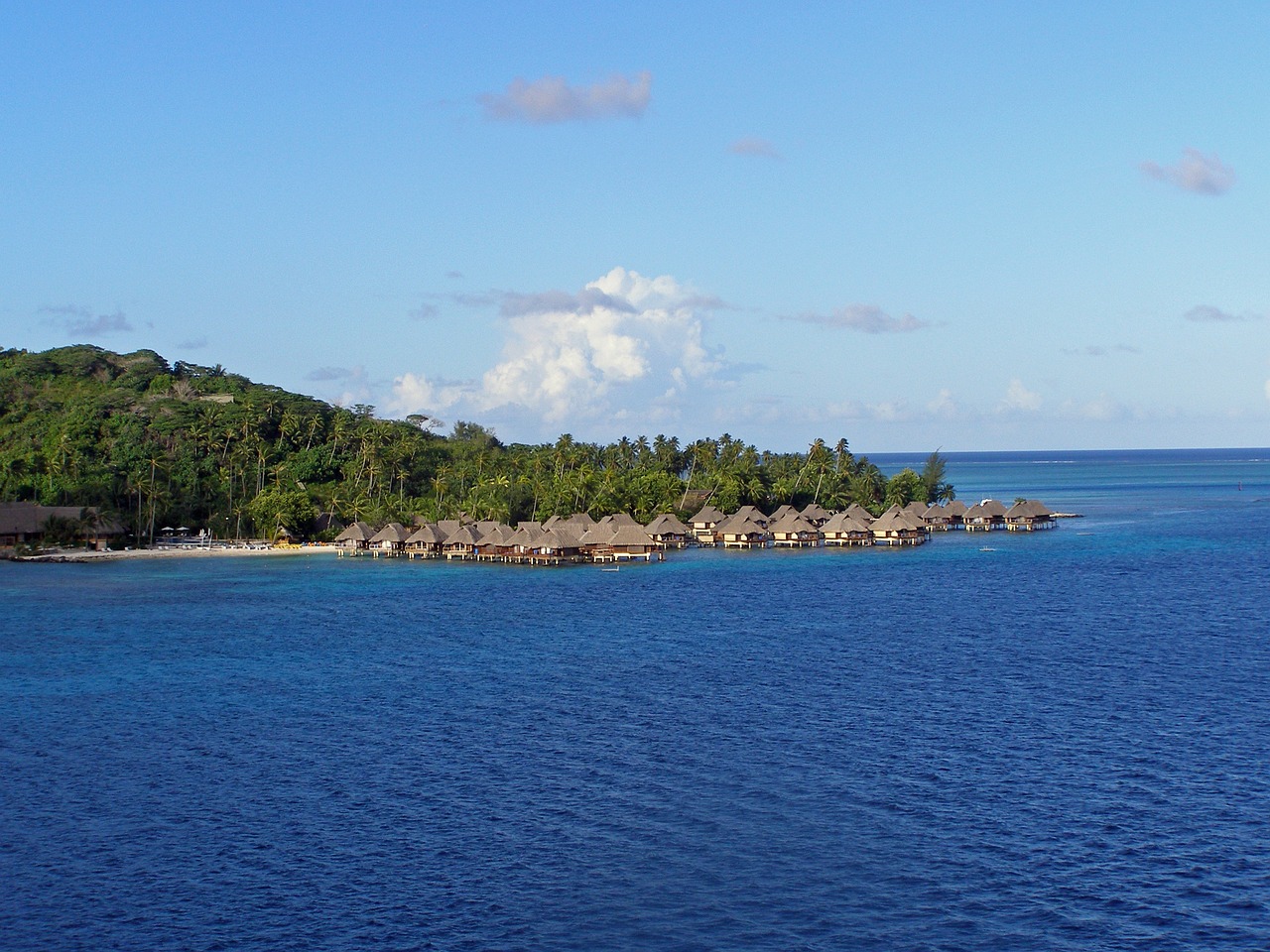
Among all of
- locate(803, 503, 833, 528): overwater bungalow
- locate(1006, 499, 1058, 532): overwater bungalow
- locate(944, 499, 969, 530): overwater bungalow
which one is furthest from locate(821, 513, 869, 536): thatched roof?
locate(1006, 499, 1058, 532): overwater bungalow

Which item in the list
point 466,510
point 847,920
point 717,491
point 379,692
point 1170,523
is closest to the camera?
point 847,920

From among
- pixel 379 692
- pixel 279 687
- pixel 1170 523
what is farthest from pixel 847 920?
pixel 1170 523

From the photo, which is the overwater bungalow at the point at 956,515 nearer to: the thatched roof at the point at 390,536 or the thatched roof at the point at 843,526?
Result: the thatched roof at the point at 843,526

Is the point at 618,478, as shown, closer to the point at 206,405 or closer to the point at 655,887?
the point at 206,405

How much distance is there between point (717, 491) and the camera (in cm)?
10112

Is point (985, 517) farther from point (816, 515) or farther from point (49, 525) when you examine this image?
point (49, 525)

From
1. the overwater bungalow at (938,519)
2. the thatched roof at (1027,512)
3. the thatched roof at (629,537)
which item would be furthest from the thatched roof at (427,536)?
the thatched roof at (1027,512)

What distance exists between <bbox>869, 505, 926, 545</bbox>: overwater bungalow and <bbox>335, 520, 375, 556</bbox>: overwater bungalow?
3933cm

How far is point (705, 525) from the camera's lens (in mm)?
97250

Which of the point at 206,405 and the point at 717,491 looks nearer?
the point at 717,491

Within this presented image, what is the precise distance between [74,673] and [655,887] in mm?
28016

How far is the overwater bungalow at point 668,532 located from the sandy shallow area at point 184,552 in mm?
24806

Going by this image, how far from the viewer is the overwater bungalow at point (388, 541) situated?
3536 inches

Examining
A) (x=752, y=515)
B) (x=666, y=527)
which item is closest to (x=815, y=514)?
(x=752, y=515)
